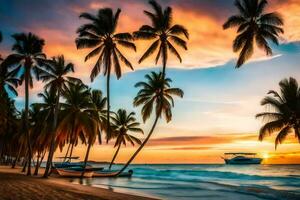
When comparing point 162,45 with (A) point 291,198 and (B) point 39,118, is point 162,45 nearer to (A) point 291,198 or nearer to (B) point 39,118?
(A) point 291,198

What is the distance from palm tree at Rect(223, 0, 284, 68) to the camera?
26.5m

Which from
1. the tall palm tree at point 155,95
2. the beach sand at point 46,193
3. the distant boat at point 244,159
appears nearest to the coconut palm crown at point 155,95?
the tall palm tree at point 155,95

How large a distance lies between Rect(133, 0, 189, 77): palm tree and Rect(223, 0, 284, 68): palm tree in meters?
9.86

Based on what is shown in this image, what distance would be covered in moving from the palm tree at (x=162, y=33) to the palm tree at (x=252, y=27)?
9.86 meters

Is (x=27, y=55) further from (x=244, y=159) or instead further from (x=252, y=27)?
(x=244, y=159)

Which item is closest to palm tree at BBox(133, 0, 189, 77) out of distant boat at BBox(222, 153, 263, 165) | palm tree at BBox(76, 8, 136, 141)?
palm tree at BBox(76, 8, 136, 141)

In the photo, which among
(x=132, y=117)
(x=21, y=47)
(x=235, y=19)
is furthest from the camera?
(x=132, y=117)

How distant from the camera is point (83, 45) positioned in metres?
35.5

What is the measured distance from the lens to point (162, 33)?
122 feet

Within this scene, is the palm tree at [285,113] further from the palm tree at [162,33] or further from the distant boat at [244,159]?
the distant boat at [244,159]

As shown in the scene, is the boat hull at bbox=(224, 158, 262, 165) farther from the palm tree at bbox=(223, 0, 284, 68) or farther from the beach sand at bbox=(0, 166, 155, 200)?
the beach sand at bbox=(0, 166, 155, 200)

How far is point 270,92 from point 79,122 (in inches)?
928

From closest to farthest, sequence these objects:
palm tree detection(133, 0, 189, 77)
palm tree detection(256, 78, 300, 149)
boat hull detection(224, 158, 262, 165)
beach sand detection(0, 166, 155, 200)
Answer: beach sand detection(0, 166, 155, 200) → palm tree detection(256, 78, 300, 149) → palm tree detection(133, 0, 189, 77) → boat hull detection(224, 158, 262, 165)

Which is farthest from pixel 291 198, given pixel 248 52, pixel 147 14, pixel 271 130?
pixel 147 14
